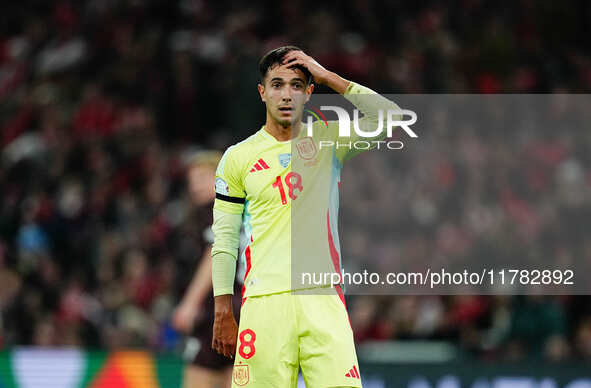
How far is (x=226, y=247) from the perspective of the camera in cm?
459

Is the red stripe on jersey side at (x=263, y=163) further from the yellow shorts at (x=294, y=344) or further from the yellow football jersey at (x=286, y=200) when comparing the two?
the yellow shorts at (x=294, y=344)

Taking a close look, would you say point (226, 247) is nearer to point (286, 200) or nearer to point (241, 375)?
point (286, 200)

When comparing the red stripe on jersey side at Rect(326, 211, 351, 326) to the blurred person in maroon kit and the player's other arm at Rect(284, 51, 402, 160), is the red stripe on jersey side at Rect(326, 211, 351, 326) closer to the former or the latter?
the player's other arm at Rect(284, 51, 402, 160)

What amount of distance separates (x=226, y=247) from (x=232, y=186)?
288 millimetres

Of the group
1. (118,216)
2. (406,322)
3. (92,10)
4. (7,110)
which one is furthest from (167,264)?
(92,10)

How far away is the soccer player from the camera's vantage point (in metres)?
4.39

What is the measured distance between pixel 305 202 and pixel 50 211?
26.0 ft

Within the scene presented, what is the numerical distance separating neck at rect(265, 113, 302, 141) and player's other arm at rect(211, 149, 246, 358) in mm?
225

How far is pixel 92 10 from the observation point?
15.2m

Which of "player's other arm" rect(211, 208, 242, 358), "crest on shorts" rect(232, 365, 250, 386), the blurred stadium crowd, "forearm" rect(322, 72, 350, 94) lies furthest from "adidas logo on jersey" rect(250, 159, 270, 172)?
Answer: the blurred stadium crowd

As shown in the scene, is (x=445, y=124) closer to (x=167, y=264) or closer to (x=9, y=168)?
(x=167, y=264)

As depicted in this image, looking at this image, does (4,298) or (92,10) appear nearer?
(4,298)

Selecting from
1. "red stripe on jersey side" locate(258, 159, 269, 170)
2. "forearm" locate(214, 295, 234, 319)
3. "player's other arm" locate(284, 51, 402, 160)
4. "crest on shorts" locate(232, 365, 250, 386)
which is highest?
"player's other arm" locate(284, 51, 402, 160)

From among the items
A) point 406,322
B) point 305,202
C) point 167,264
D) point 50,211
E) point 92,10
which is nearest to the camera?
point 305,202
